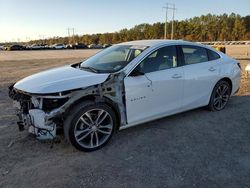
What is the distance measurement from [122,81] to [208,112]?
98.5 inches

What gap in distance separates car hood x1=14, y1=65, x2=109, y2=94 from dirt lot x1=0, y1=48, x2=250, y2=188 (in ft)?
3.06

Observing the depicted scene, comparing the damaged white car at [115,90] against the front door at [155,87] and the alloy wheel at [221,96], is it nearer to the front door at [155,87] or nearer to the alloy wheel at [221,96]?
the front door at [155,87]

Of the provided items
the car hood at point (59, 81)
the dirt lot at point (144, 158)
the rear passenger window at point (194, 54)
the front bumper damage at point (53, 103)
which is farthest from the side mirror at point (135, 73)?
the rear passenger window at point (194, 54)

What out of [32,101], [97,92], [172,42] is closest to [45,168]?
[32,101]

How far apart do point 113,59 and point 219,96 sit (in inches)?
100

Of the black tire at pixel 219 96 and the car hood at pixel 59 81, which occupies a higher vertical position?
the car hood at pixel 59 81

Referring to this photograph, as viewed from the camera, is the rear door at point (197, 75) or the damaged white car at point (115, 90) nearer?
the damaged white car at point (115, 90)

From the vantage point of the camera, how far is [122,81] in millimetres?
3992

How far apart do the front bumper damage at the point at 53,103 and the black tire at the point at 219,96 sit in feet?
7.98

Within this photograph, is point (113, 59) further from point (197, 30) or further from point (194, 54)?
point (197, 30)

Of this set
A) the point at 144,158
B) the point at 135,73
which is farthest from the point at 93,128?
the point at 135,73

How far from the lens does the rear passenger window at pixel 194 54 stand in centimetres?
495

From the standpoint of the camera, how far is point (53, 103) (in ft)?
11.9

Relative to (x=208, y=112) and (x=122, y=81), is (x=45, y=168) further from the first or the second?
(x=208, y=112)
